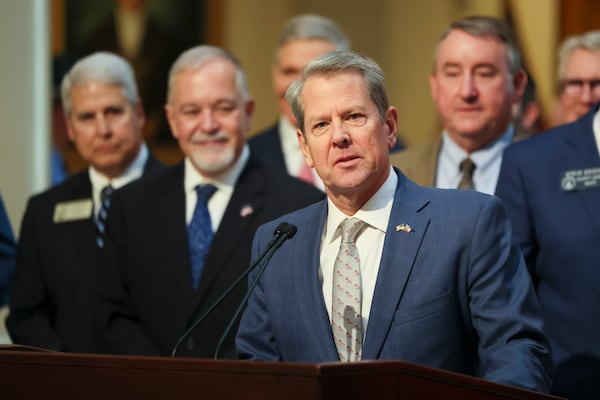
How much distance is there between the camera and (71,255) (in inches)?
215

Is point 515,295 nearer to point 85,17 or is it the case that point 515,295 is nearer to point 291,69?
point 291,69

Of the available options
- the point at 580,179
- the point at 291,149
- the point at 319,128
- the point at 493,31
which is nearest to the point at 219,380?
the point at 319,128

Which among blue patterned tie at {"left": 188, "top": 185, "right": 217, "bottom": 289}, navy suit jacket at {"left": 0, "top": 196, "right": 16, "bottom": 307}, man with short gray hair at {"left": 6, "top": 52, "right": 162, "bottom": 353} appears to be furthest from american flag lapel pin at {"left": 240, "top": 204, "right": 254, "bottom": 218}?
navy suit jacket at {"left": 0, "top": 196, "right": 16, "bottom": 307}

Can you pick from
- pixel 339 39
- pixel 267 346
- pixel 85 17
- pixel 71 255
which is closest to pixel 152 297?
pixel 71 255

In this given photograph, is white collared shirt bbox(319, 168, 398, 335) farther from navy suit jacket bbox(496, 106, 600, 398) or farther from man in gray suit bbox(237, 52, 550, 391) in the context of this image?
navy suit jacket bbox(496, 106, 600, 398)

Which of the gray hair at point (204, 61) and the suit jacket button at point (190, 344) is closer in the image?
the suit jacket button at point (190, 344)

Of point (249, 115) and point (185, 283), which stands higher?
point (249, 115)

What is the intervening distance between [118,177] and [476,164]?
1668mm

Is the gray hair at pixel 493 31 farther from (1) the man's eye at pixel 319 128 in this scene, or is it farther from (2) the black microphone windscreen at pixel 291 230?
(2) the black microphone windscreen at pixel 291 230

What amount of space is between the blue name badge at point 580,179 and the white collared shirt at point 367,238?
0.95 metres

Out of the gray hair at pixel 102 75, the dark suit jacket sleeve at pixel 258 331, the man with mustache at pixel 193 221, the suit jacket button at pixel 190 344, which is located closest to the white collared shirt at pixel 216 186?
the man with mustache at pixel 193 221

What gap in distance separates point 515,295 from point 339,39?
3130mm

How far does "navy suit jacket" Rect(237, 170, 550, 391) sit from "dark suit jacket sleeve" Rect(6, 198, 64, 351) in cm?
178

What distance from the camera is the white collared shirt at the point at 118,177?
18.7ft
